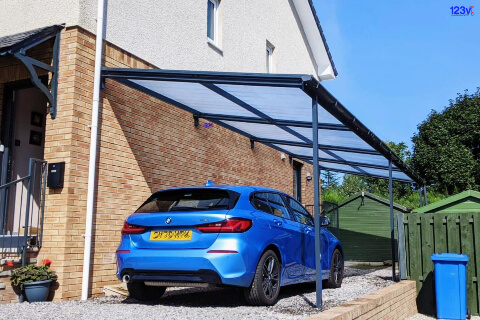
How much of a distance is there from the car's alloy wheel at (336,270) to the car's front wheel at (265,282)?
210 cm

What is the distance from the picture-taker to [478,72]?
35.3 metres

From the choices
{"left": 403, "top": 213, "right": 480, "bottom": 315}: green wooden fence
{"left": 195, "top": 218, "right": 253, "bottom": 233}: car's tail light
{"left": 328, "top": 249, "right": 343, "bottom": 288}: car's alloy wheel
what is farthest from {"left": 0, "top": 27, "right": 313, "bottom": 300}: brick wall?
{"left": 403, "top": 213, "right": 480, "bottom": 315}: green wooden fence

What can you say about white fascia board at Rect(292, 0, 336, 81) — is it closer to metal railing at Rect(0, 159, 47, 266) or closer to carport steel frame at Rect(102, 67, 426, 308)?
carport steel frame at Rect(102, 67, 426, 308)

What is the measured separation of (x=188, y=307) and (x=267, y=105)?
3.74 metres

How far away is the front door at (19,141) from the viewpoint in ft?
27.6

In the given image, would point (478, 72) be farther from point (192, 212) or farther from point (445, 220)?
point (192, 212)

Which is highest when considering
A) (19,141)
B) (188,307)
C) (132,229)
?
(19,141)

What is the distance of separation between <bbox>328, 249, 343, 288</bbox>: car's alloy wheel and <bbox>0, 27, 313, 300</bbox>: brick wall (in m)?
3.45

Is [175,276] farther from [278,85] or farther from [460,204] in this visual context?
[460,204]

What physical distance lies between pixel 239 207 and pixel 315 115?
1557mm

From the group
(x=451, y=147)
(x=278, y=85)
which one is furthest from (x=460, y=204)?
(x=451, y=147)

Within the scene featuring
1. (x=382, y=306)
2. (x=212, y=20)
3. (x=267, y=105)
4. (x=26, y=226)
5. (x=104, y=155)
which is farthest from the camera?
(x=212, y=20)

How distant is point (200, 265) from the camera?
5.76m

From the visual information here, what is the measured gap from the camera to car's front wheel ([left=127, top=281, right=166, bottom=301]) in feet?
21.8
